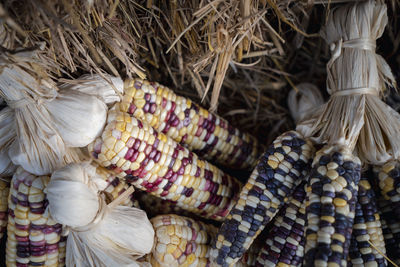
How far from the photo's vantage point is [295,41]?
196cm

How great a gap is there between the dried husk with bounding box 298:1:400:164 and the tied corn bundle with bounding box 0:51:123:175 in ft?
2.95

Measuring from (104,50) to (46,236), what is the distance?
2.64ft

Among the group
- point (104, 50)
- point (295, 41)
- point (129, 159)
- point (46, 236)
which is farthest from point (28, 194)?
point (295, 41)

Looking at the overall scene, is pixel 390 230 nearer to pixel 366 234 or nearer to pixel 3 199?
pixel 366 234

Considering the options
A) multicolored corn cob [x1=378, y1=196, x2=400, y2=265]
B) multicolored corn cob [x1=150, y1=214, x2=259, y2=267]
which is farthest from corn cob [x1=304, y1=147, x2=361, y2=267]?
multicolored corn cob [x1=150, y1=214, x2=259, y2=267]

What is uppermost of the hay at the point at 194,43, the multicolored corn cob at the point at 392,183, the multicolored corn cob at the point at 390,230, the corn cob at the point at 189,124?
the hay at the point at 194,43

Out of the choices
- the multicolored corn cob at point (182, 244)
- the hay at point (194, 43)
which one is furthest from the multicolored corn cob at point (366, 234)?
the hay at point (194, 43)

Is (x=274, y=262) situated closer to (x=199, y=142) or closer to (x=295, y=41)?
(x=199, y=142)

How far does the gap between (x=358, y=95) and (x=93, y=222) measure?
1194 millimetres

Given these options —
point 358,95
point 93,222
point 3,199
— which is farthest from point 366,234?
point 3,199

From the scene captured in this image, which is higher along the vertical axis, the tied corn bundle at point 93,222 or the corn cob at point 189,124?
the corn cob at point 189,124

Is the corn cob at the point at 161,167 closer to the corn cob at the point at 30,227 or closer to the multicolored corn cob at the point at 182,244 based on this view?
the multicolored corn cob at the point at 182,244

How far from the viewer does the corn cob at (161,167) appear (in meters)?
1.38

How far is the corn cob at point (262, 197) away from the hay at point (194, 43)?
1.35ft
